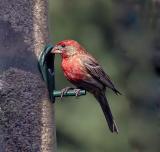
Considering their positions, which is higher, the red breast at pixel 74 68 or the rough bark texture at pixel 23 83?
the rough bark texture at pixel 23 83

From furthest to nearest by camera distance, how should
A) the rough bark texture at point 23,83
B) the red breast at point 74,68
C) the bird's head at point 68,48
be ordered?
the red breast at point 74,68
the bird's head at point 68,48
the rough bark texture at point 23,83

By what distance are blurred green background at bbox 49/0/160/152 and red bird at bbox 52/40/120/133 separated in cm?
351

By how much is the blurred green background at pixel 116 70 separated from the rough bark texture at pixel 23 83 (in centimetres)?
532

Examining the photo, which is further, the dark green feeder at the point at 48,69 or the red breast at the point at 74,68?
the red breast at the point at 74,68

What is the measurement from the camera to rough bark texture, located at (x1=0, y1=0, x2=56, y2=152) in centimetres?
816

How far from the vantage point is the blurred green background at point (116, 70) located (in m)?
14.2

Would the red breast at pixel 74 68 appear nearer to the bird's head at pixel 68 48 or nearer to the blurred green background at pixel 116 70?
the bird's head at pixel 68 48

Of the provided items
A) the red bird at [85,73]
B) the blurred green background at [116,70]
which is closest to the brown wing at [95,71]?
the red bird at [85,73]

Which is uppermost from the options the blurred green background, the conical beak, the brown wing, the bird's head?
the conical beak

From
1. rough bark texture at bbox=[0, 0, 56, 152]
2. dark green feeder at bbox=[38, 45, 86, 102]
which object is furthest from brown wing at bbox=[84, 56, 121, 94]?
rough bark texture at bbox=[0, 0, 56, 152]

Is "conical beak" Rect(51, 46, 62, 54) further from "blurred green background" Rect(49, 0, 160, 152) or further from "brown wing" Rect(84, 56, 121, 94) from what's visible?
"blurred green background" Rect(49, 0, 160, 152)

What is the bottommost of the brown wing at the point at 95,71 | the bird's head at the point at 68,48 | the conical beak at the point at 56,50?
the brown wing at the point at 95,71

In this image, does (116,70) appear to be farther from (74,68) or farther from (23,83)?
(23,83)

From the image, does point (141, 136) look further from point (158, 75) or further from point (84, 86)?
point (84, 86)
